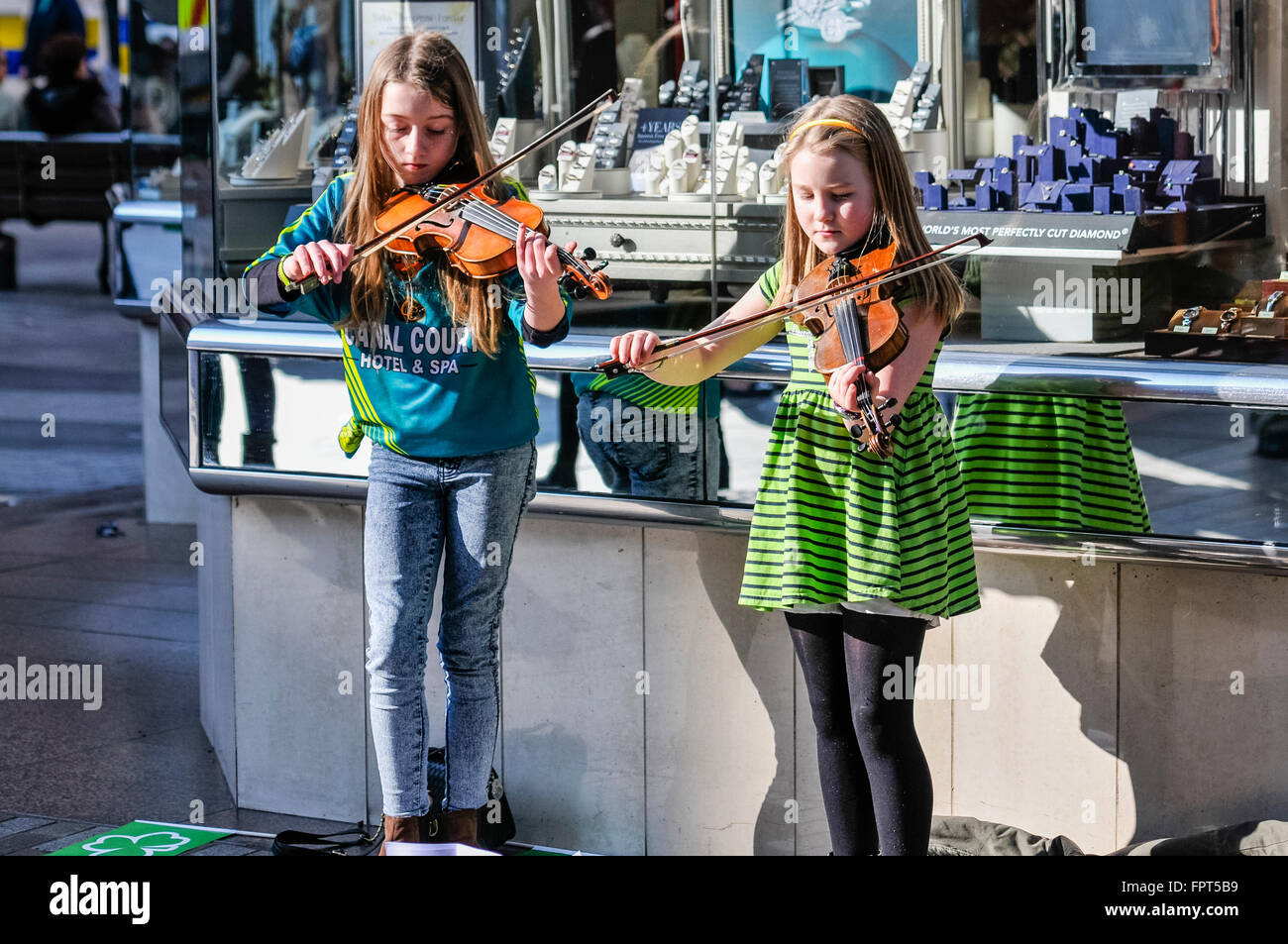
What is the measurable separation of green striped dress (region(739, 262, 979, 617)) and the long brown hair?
124 millimetres

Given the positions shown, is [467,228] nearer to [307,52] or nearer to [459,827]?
[459,827]

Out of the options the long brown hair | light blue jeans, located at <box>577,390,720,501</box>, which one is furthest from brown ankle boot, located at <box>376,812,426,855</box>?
the long brown hair

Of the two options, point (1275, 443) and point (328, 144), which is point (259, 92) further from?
point (1275, 443)

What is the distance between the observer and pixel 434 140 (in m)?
3.06

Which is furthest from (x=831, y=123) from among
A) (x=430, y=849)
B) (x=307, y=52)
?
(x=307, y=52)

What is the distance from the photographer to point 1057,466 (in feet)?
10.8

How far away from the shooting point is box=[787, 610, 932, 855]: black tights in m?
2.87

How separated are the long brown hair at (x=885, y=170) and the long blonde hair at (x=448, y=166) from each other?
0.59 metres

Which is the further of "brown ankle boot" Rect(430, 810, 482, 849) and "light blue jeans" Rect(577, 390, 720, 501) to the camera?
"light blue jeans" Rect(577, 390, 720, 501)

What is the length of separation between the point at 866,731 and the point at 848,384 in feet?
1.93

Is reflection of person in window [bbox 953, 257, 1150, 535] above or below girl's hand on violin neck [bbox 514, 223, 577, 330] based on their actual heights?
below

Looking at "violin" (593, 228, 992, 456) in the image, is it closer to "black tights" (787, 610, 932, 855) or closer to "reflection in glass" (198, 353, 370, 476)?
"black tights" (787, 610, 932, 855)

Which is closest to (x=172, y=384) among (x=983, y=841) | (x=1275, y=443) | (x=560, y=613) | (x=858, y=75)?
(x=560, y=613)

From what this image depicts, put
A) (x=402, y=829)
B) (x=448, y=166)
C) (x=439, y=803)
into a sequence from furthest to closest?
(x=439, y=803) → (x=402, y=829) → (x=448, y=166)
